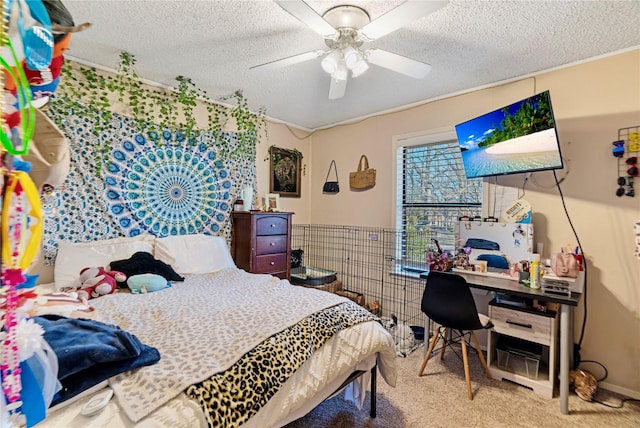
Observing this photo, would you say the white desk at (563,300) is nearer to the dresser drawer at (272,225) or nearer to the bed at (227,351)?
the bed at (227,351)

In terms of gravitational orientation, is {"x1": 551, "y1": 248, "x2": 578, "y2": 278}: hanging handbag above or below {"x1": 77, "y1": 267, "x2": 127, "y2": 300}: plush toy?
above

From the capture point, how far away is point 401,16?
1462 mm

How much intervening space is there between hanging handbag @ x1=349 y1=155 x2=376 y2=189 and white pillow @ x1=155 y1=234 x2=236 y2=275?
1781 millimetres

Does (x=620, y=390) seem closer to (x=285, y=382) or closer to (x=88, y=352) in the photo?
(x=285, y=382)

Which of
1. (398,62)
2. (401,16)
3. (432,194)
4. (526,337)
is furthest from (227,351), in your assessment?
(432,194)

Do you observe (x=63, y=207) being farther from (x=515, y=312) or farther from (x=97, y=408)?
(x=515, y=312)

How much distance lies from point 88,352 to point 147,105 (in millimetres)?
2472

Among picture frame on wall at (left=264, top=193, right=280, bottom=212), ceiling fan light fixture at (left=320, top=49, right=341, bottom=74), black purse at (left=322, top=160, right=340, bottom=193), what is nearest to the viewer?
ceiling fan light fixture at (left=320, top=49, right=341, bottom=74)

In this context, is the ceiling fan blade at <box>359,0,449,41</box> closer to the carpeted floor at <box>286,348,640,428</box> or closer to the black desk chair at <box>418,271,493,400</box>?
the black desk chair at <box>418,271,493,400</box>

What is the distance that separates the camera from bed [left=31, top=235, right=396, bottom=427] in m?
0.97

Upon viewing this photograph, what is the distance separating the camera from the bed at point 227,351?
3.19 ft

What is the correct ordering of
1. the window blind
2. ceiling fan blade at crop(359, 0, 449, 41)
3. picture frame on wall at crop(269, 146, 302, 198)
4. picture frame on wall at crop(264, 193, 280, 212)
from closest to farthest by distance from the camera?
ceiling fan blade at crop(359, 0, 449, 41) < the window blind < picture frame on wall at crop(264, 193, 280, 212) < picture frame on wall at crop(269, 146, 302, 198)

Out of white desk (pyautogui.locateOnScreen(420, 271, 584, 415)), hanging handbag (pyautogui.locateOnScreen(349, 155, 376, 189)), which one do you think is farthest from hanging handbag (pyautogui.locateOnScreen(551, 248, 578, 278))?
hanging handbag (pyautogui.locateOnScreen(349, 155, 376, 189))

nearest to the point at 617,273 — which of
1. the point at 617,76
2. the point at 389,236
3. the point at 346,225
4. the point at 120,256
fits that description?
the point at 617,76
